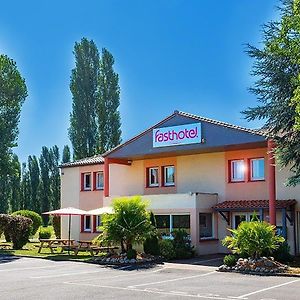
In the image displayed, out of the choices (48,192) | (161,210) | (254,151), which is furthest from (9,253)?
(48,192)

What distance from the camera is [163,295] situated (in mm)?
13305

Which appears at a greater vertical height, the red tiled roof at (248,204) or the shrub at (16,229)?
the red tiled roof at (248,204)

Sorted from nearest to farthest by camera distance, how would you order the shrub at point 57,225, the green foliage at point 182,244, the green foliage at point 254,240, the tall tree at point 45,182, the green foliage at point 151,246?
1. the green foliage at point 254,240
2. the green foliage at point 151,246
3. the green foliage at point 182,244
4. the shrub at point 57,225
5. the tall tree at point 45,182

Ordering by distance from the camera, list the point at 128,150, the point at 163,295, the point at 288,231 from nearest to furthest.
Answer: the point at 163,295 < the point at 288,231 < the point at 128,150

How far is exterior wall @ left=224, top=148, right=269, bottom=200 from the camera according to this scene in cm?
2506

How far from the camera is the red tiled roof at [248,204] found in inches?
920

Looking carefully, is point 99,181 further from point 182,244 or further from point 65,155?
point 65,155

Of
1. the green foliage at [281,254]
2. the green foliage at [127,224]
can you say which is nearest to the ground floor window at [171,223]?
the green foliage at [127,224]

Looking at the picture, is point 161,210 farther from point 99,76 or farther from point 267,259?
point 99,76

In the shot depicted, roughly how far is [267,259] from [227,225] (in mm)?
7355

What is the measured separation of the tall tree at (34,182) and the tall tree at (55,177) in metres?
1.97

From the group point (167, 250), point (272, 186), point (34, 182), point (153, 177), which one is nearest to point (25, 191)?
point (34, 182)

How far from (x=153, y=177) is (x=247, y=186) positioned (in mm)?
6450

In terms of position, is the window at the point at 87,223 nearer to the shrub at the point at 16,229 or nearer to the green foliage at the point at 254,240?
the shrub at the point at 16,229
